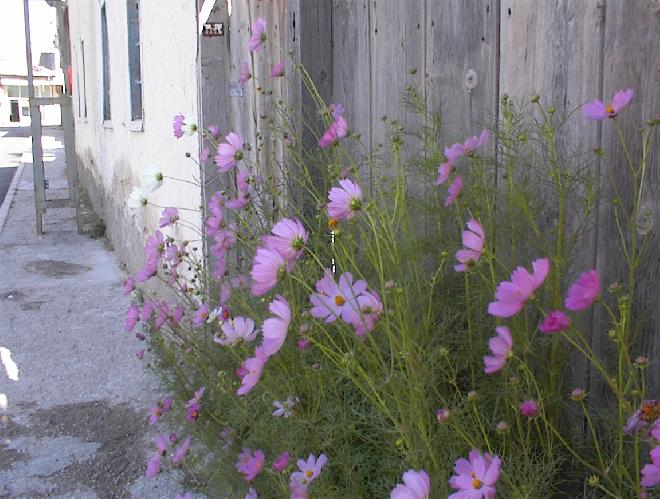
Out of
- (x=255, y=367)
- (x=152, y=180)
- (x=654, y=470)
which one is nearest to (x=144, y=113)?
(x=152, y=180)

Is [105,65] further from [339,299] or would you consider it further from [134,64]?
[339,299]

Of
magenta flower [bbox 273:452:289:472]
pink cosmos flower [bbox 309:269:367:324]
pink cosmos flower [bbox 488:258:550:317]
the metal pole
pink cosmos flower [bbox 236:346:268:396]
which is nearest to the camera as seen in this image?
pink cosmos flower [bbox 488:258:550:317]

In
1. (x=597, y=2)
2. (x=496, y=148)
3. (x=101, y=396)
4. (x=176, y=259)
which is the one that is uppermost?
(x=597, y=2)

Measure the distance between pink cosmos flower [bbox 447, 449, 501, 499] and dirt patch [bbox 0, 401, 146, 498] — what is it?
187cm

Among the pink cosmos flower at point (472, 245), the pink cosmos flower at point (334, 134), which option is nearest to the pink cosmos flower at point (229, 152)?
the pink cosmos flower at point (334, 134)

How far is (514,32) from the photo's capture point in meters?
1.89

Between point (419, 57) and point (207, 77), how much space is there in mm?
1461

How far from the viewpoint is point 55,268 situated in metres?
7.04

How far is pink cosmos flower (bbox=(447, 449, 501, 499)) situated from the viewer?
3.89 ft

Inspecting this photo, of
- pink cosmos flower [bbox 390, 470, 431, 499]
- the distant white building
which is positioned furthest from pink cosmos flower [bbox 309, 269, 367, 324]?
the distant white building

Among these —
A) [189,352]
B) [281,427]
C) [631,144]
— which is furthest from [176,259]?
[631,144]

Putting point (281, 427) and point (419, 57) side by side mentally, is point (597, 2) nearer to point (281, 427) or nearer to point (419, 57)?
point (419, 57)

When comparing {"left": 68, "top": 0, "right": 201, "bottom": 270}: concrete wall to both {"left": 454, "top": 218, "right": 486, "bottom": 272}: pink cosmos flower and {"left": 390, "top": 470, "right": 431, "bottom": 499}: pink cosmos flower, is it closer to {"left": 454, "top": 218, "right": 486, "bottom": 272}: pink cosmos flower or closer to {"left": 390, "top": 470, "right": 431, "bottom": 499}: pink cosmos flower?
{"left": 454, "top": 218, "right": 486, "bottom": 272}: pink cosmos flower

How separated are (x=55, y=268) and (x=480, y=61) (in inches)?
224
